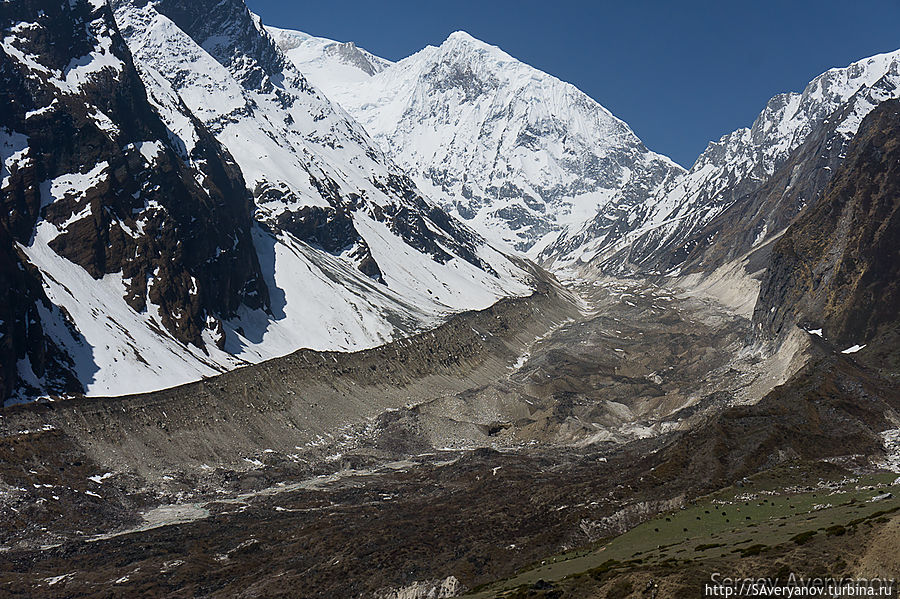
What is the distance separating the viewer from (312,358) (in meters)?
132

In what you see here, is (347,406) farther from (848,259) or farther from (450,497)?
(848,259)

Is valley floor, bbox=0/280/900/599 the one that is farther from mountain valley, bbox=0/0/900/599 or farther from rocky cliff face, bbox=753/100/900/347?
rocky cliff face, bbox=753/100/900/347

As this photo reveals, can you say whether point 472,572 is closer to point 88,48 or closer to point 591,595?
point 591,595

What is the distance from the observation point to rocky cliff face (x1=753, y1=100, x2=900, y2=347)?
4473 inches

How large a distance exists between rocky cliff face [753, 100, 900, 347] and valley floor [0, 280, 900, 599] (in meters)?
7.47

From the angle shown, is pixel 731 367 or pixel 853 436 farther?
pixel 731 367

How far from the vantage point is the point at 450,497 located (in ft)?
256

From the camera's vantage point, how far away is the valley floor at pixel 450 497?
43594mm

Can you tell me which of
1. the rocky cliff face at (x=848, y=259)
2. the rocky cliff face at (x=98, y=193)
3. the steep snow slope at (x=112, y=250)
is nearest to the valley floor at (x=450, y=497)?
the rocky cliff face at (x=848, y=259)

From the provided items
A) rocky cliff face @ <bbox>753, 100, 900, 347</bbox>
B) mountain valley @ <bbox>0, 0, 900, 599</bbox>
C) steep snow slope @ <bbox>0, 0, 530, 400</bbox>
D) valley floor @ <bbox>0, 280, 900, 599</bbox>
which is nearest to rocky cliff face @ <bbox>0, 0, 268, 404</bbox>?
steep snow slope @ <bbox>0, 0, 530, 400</bbox>

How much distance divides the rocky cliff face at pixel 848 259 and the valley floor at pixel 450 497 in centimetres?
747

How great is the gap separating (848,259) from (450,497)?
8041 cm

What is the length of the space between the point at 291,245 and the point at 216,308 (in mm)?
58796

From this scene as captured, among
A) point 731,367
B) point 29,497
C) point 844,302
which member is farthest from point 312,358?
point 844,302
